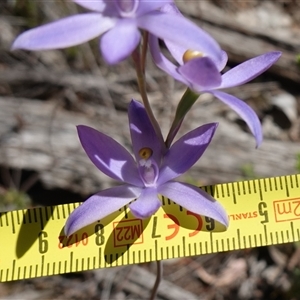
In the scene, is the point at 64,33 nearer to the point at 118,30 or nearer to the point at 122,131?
the point at 118,30

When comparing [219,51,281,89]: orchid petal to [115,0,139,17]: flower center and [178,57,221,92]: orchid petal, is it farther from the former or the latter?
[115,0,139,17]: flower center

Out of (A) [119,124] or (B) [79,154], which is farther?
(A) [119,124]

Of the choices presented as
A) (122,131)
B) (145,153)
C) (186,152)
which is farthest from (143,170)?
(122,131)

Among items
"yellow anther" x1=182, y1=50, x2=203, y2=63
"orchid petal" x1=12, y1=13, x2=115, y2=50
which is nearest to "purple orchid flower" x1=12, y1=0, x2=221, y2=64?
"orchid petal" x1=12, y1=13, x2=115, y2=50

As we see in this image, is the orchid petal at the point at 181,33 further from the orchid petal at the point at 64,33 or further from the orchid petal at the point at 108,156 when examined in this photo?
the orchid petal at the point at 108,156

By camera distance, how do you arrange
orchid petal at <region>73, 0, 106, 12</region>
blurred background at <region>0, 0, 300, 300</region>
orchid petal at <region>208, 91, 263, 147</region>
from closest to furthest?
orchid petal at <region>208, 91, 263, 147</region> < orchid petal at <region>73, 0, 106, 12</region> < blurred background at <region>0, 0, 300, 300</region>

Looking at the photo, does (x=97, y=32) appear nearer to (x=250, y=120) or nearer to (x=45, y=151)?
(x=250, y=120)

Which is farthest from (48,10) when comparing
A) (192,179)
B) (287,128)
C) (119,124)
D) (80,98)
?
(287,128)
